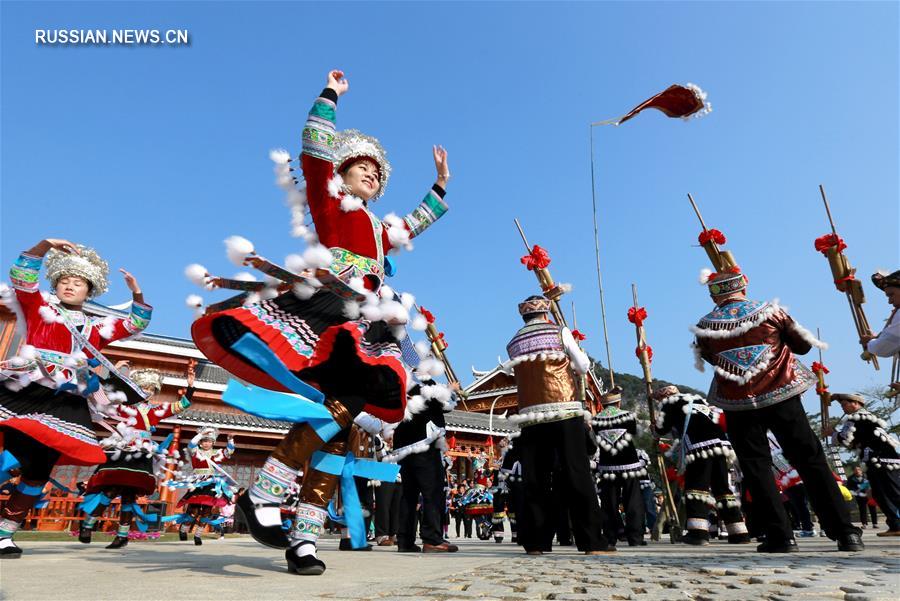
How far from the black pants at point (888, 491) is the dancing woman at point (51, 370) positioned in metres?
7.98

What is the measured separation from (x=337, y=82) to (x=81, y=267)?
3015mm

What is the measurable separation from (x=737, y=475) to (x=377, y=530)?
5.41 metres

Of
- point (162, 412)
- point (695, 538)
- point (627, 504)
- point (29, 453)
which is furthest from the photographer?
point (627, 504)

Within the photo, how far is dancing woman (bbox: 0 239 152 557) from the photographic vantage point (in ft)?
12.9

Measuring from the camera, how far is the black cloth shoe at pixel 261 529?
240cm

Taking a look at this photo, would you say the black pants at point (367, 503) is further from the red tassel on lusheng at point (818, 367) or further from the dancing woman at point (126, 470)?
the red tassel on lusheng at point (818, 367)

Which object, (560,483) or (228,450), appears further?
(228,450)

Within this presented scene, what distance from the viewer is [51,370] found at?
13.5 ft

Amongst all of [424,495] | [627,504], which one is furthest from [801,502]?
[424,495]

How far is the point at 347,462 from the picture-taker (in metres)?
2.81

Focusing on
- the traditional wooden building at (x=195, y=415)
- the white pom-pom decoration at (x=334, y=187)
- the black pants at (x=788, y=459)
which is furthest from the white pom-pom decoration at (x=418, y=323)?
the traditional wooden building at (x=195, y=415)

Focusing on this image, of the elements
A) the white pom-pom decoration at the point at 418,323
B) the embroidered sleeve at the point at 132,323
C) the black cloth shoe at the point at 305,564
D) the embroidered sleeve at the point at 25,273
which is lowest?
the black cloth shoe at the point at 305,564

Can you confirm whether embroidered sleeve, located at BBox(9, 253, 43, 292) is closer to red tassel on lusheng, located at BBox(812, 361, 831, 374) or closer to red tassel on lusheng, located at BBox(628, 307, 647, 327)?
red tassel on lusheng, located at BBox(628, 307, 647, 327)

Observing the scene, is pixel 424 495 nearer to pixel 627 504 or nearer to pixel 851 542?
pixel 627 504
